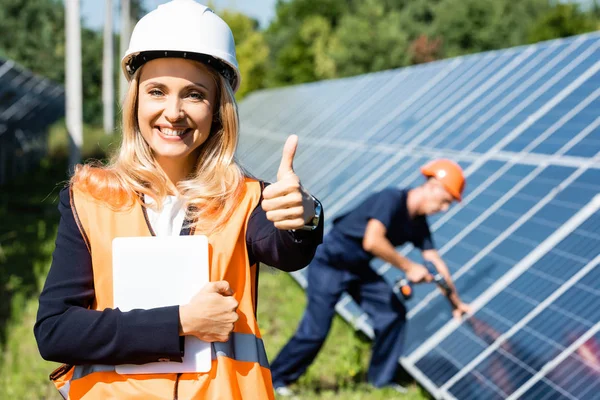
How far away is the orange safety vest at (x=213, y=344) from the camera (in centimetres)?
184

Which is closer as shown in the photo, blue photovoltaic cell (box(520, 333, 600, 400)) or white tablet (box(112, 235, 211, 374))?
white tablet (box(112, 235, 211, 374))

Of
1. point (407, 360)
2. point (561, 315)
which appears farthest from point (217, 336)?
point (407, 360)

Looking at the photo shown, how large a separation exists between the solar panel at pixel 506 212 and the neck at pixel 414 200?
1.95 ft

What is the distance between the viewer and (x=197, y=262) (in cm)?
184

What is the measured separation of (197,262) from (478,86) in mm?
6934

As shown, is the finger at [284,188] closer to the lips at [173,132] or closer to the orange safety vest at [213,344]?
the orange safety vest at [213,344]

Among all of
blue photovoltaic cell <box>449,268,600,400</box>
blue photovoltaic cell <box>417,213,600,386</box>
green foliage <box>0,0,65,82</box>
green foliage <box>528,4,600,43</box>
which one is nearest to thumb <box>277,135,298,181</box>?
blue photovoltaic cell <box>449,268,600,400</box>

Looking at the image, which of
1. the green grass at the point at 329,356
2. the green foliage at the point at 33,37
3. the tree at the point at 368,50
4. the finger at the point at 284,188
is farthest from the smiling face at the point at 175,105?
the green foliage at the point at 33,37

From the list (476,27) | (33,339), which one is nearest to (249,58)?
(476,27)

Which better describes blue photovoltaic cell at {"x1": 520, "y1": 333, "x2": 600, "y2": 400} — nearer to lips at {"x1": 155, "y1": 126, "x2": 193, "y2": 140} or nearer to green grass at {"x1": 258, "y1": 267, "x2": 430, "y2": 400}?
green grass at {"x1": 258, "y1": 267, "x2": 430, "y2": 400}

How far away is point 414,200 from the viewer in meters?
5.02

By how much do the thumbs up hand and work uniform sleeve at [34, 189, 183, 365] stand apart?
1.03 ft

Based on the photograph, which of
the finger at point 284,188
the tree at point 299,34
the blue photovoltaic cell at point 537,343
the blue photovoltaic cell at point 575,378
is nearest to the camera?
the finger at point 284,188

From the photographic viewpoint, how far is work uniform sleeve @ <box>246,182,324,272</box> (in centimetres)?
183
